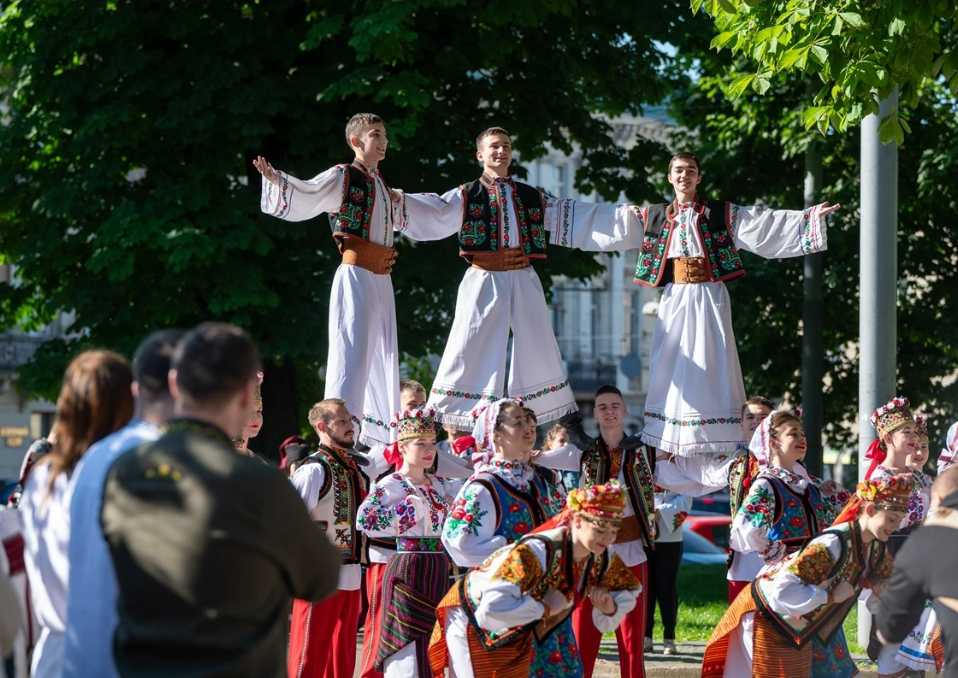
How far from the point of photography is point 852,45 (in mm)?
7711

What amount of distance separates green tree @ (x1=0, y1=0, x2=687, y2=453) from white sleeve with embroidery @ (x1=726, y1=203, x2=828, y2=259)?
4.65 metres

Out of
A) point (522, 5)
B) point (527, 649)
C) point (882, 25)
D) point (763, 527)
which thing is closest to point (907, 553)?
point (527, 649)

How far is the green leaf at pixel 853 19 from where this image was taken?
24.9ft

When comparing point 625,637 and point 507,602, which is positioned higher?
point 507,602

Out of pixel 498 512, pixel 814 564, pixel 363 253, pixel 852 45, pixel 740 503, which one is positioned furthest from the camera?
pixel 363 253

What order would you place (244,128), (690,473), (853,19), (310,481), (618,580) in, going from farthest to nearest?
(244,128) < (690,473) < (853,19) < (310,481) < (618,580)

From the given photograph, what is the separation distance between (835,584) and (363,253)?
3.40m

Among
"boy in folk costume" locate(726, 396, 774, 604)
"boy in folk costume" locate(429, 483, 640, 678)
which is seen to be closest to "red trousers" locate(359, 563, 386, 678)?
"boy in folk costume" locate(429, 483, 640, 678)

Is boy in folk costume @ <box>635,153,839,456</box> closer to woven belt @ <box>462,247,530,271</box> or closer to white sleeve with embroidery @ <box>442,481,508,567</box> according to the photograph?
woven belt @ <box>462,247,530,271</box>

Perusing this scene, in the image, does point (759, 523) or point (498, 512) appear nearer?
point (498, 512)

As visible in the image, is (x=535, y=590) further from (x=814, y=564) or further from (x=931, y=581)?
(x=931, y=581)

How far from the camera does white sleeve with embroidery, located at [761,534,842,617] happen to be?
5.64 meters

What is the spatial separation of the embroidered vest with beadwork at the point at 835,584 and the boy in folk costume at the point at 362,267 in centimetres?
276

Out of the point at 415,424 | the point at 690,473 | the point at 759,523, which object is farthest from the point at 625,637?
the point at 415,424
